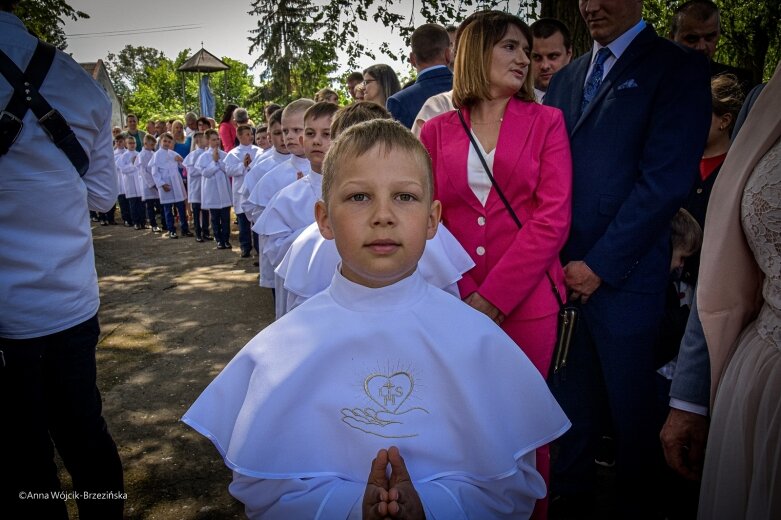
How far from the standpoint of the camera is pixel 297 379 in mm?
1537

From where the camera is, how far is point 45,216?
222 cm

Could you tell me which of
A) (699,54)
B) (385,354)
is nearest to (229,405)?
(385,354)

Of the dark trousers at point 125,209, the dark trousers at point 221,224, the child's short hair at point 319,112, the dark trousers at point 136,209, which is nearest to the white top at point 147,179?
the dark trousers at point 136,209

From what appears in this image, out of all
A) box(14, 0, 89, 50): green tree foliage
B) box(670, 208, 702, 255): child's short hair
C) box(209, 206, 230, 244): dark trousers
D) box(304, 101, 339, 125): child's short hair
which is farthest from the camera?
box(209, 206, 230, 244): dark trousers

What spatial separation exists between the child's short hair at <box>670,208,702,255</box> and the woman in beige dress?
1.61 m

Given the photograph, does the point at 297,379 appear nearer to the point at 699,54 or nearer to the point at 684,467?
the point at 684,467

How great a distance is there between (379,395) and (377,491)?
26 centimetres

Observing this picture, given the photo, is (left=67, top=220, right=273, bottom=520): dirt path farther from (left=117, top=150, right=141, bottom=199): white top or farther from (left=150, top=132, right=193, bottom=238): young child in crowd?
(left=117, top=150, right=141, bottom=199): white top

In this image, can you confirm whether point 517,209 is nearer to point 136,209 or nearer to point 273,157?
point 273,157

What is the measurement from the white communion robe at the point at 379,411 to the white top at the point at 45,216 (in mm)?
1133

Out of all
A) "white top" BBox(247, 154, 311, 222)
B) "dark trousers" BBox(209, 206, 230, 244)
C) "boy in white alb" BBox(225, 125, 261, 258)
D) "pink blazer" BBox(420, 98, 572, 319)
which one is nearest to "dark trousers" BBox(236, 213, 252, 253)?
"boy in white alb" BBox(225, 125, 261, 258)

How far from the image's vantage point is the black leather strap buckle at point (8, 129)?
2.08m

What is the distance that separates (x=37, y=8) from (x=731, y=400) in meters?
9.21

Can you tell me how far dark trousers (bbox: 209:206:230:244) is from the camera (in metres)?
11.5
